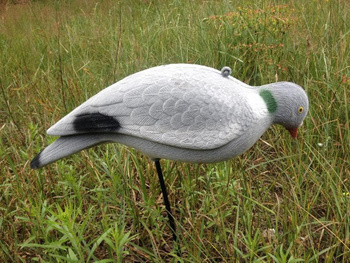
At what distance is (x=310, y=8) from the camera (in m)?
3.63

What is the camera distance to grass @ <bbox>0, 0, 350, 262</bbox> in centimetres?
164

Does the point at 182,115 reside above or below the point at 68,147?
above

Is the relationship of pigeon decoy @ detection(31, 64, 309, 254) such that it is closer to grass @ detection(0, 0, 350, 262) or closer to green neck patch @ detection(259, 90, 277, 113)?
green neck patch @ detection(259, 90, 277, 113)

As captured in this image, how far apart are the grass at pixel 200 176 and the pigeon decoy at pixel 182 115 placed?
34 cm

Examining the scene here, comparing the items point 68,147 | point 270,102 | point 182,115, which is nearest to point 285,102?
point 270,102

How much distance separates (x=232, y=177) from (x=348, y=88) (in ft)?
3.64

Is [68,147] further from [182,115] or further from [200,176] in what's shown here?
[200,176]

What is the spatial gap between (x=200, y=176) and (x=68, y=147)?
2.94ft

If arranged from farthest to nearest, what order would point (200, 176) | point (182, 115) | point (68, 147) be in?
1. point (200, 176)
2. point (68, 147)
3. point (182, 115)

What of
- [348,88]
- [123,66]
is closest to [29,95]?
[123,66]

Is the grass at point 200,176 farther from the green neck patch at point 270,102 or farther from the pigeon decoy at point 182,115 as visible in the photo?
the green neck patch at point 270,102

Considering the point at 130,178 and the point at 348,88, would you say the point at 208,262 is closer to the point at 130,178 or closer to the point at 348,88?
the point at 130,178

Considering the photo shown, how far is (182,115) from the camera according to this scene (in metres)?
1.31

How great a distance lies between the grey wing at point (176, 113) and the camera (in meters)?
1.29
